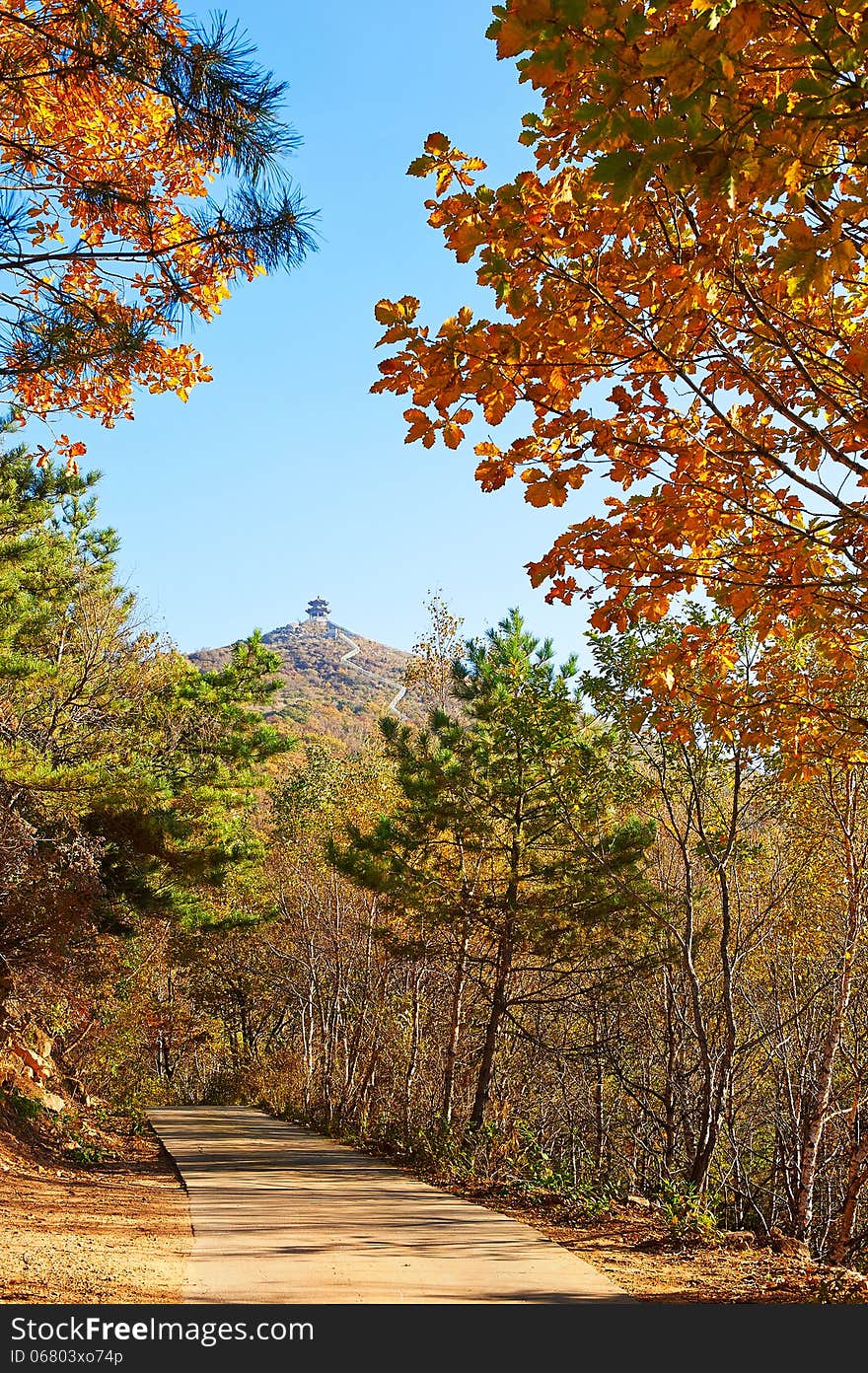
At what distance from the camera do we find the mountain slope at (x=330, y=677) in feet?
129

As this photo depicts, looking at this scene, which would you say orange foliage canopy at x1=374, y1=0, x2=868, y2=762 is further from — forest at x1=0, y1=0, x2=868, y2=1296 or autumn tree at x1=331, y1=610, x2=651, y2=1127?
autumn tree at x1=331, y1=610, x2=651, y2=1127

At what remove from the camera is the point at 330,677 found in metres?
61.9

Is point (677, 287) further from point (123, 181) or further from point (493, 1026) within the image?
point (493, 1026)

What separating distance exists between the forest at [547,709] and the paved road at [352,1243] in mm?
1066

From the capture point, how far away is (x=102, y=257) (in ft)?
12.4

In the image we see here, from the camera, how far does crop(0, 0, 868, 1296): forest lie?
2.26 meters

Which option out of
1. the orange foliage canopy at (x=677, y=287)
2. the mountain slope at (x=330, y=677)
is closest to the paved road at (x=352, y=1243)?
the orange foliage canopy at (x=677, y=287)

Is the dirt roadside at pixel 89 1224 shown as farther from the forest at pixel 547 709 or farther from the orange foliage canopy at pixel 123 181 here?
the orange foliage canopy at pixel 123 181

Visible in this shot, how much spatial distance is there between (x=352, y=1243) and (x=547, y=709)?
532cm

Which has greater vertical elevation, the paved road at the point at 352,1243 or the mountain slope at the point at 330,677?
the mountain slope at the point at 330,677

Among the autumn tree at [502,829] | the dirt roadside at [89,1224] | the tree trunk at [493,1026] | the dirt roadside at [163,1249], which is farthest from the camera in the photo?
the tree trunk at [493,1026]

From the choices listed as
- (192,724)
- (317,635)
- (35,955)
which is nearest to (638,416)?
(35,955)

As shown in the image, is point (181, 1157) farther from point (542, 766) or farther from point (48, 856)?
point (542, 766)

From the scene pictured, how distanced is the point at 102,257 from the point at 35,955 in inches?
322
